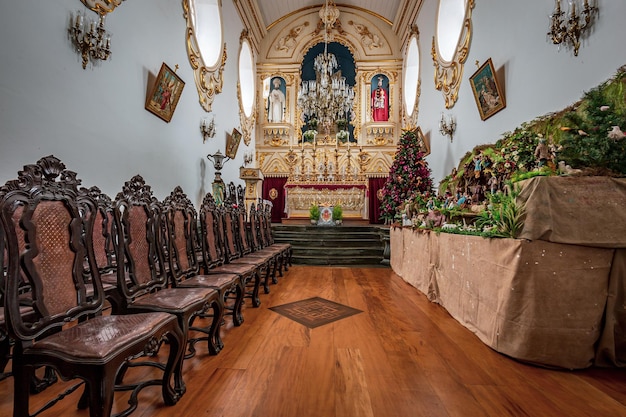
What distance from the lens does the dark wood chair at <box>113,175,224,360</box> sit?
182 cm

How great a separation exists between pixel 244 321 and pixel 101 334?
5.64 ft

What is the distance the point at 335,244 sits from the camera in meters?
7.02

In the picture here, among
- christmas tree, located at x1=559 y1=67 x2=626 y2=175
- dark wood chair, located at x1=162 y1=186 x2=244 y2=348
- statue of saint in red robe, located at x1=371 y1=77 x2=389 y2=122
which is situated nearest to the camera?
christmas tree, located at x1=559 y1=67 x2=626 y2=175

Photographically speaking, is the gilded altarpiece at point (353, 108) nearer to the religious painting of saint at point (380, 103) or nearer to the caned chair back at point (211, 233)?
the religious painting of saint at point (380, 103)

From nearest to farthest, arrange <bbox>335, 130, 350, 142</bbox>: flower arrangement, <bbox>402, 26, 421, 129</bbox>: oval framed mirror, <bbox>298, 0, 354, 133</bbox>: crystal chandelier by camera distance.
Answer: <bbox>298, 0, 354, 133</bbox>: crystal chandelier, <bbox>402, 26, 421, 129</bbox>: oval framed mirror, <bbox>335, 130, 350, 142</bbox>: flower arrangement

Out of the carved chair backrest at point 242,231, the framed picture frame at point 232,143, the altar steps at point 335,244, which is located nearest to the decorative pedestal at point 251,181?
the framed picture frame at point 232,143

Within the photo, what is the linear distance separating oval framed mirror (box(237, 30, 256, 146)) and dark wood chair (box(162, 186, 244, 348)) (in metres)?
7.45

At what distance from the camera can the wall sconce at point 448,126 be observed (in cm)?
677

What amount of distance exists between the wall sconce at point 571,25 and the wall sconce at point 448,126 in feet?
10.6

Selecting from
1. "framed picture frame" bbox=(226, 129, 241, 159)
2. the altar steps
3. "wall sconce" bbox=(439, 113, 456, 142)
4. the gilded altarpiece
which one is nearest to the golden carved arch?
"framed picture frame" bbox=(226, 129, 241, 159)

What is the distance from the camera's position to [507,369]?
1.98 meters

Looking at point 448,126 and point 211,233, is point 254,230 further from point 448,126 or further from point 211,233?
point 448,126

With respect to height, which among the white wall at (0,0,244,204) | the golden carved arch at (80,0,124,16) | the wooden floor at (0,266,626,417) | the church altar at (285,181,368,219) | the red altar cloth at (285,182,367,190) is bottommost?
the wooden floor at (0,266,626,417)

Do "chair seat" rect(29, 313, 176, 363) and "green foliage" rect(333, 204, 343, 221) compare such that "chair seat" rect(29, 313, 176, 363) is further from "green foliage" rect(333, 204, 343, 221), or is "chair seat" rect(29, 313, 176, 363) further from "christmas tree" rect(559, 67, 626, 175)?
"green foliage" rect(333, 204, 343, 221)
